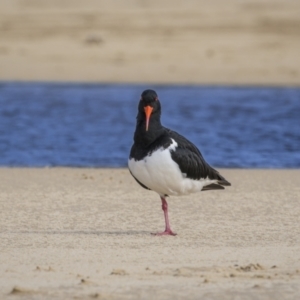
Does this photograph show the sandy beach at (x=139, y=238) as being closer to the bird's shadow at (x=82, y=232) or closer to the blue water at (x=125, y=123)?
the bird's shadow at (x=82, y=232)

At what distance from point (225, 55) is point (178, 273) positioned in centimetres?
2115

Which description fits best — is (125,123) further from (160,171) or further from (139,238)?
(160,171)

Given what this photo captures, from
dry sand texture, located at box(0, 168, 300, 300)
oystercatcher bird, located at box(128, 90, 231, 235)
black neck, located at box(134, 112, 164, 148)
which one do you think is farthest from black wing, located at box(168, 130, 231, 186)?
dry sand texture, located at box(0, 168, 300, 300)

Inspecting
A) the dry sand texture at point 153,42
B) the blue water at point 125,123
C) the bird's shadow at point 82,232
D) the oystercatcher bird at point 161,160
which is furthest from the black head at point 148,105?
the dry sand texture at point 153,42

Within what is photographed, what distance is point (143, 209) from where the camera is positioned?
405 inches

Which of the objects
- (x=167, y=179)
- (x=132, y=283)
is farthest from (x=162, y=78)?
(x=132, y=283)

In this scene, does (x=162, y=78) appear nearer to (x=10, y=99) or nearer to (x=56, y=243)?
(x=10, y=99)

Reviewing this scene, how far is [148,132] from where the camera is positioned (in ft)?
28.4

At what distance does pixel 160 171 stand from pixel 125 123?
1111cm

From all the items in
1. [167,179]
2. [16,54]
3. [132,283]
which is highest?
[16,54]

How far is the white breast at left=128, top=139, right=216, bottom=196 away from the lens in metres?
8.42

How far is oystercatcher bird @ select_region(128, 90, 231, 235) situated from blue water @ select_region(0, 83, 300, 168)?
5.60 metres

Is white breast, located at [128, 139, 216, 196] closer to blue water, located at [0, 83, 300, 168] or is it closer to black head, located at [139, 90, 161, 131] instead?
black head, located at [139, 90, 161, 131]

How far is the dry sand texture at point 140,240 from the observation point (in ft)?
22.4
